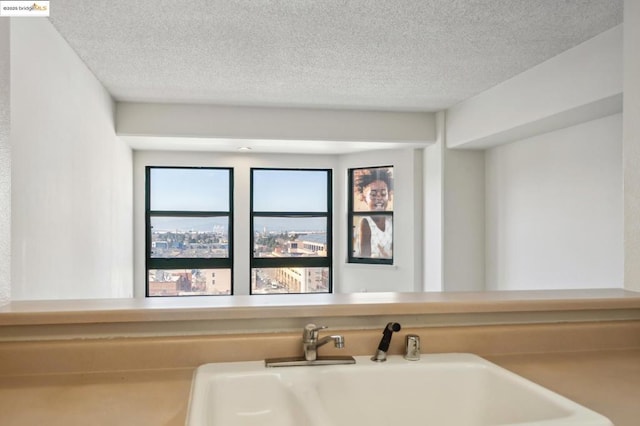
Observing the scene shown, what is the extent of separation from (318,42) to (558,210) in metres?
2.34

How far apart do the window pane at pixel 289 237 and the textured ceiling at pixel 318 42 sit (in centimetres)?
208

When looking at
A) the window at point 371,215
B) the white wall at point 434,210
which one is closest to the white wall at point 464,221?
the white wall at point 434,210

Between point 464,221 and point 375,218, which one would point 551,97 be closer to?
point 464,221

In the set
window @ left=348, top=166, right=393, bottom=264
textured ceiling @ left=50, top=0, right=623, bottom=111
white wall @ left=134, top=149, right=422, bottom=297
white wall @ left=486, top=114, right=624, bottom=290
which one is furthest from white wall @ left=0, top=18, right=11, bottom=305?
window @ left=348, top=166, right=393, bottom=264

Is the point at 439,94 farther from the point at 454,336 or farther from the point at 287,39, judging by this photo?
the point at 454,336

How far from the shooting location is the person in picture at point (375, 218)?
5.43 meters

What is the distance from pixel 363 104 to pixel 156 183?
2763 mm

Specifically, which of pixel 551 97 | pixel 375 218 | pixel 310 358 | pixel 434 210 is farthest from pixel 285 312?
pixel 375 218

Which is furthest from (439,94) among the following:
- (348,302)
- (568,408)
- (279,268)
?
(568,408)

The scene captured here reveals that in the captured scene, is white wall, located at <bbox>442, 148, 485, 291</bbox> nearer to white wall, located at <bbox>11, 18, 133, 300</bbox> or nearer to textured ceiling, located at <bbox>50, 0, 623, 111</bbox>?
textured ceiling, located at <bbox>50, 0, 623, 111</bbox>

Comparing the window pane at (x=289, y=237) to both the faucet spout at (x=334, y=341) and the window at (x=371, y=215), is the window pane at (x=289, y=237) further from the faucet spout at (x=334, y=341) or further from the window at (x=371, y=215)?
the faucet spout at (x=334, y=341)

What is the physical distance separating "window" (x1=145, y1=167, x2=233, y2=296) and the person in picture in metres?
1.64

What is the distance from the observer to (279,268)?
5.65 m

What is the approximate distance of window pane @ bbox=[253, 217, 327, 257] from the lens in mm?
5652
